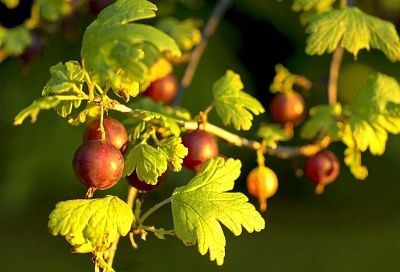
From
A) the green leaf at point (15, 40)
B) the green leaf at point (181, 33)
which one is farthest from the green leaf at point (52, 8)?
the green leaf at point (181, 33)

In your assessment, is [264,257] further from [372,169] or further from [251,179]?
[251,179]

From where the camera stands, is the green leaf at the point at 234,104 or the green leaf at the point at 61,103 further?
the green leaf at the point at 234,104

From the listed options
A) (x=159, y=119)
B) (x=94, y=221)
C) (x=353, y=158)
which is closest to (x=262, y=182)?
(x=353, y=158)

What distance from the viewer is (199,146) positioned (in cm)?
184

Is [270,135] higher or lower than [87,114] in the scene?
lower

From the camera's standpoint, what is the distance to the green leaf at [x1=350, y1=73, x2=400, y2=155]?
2064mm

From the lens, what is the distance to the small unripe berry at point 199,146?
183 cm

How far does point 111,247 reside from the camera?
161cm

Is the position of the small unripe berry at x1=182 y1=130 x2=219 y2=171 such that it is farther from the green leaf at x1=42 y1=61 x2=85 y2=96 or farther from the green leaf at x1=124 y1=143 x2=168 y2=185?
the green leaf at x1=42 y1=61 x2=85 y2=96

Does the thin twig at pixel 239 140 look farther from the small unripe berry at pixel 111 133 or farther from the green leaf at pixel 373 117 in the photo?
the green leaf at pixel 373 117

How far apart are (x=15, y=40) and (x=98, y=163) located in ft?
3.50

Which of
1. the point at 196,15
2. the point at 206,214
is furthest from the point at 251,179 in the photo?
the point at 196,15

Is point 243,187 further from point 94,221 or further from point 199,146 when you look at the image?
point 94,221

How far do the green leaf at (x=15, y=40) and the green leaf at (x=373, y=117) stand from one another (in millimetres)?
945
